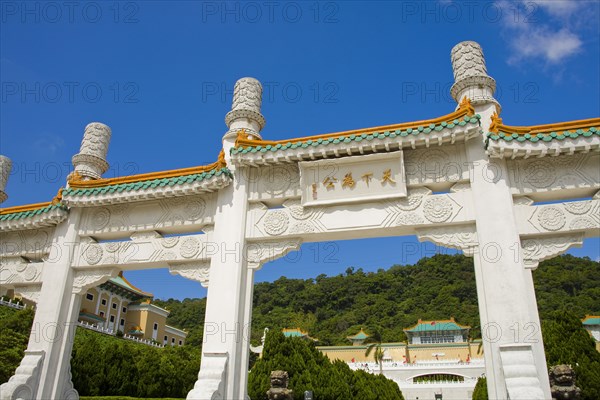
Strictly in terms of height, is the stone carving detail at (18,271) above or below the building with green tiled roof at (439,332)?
below

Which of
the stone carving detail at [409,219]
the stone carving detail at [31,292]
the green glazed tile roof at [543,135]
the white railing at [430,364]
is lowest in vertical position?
the white railing at [430,364]

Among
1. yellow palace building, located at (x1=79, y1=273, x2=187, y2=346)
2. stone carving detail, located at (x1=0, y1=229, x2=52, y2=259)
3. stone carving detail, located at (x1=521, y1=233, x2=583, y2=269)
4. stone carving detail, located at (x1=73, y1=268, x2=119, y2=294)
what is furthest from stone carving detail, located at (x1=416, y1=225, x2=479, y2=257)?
yellow palace building, located at (x1=79, y1=273, x2=187, y2=346)

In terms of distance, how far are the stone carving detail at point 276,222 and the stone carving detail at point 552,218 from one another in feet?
11.1

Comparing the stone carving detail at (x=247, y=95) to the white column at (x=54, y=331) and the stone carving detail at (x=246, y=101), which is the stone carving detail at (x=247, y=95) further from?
the white column at (x=54, y=331)

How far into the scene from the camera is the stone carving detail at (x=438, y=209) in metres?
6.06

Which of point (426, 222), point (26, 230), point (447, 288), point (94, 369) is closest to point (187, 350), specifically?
point (94, 369)

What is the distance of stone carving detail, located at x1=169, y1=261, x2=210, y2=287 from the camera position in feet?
22.4

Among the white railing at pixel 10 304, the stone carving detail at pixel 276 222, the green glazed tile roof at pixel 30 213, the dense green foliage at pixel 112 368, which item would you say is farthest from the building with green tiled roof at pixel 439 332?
the green glazed tile roof at pixel 30 213

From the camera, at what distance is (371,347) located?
32.4m

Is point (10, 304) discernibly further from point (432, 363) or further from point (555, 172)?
point (555, 172)

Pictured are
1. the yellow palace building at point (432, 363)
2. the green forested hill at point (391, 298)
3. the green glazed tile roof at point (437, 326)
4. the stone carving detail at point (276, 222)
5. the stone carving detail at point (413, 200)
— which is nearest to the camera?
the stone carving detail at point (413, 200)

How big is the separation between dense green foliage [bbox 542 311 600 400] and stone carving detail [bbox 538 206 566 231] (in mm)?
8862

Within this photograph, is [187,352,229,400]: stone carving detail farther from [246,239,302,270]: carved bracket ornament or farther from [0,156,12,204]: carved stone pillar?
[0,156,12,204]: carved stone pillar

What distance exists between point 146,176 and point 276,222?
8.19 feet
